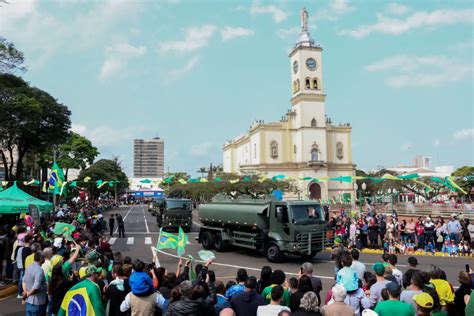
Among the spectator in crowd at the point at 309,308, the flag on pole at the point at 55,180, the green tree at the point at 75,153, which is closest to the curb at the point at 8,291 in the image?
the spectator in crowd at the point at 309,308

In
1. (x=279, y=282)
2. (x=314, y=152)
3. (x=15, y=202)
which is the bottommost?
(x=279, y=282)

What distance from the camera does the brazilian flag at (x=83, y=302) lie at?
530 cm

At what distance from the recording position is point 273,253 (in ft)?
53.2

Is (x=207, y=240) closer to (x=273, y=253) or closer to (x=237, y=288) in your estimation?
(x=273, y=253)

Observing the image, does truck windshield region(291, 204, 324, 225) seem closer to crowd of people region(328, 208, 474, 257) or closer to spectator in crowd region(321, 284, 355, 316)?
crowd of people region(328, 208, 474, 257)

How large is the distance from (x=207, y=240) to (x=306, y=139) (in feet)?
175

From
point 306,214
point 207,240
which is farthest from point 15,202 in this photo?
point 306,214

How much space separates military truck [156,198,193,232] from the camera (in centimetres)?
2833

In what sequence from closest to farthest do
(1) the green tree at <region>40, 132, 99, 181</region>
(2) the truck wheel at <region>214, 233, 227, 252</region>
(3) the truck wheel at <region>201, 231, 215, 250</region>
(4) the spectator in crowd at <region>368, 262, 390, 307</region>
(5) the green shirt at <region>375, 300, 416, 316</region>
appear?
(5) the green shirt at <region>375, 300, 416, 316</region> < (4) the spectator in crowd at <region>368, 262, 390, 307</region> < (2) the truck wheel at <region>214, 233, 227, 252</region> < (3) the truck wheel at <region>201, 231, 215, 250</region> < (1) the green tree at <region>40, 132, 99, 181</region>

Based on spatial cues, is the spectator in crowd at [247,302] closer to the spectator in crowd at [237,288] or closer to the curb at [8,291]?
the spectator in crowd at [237,288]

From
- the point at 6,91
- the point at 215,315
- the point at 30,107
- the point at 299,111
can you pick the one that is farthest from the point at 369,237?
the point at 299,111

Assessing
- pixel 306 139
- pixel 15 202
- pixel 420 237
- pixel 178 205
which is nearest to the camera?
pixel 15 202

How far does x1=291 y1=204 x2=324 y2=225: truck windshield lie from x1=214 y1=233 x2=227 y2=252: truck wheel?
4802 mm

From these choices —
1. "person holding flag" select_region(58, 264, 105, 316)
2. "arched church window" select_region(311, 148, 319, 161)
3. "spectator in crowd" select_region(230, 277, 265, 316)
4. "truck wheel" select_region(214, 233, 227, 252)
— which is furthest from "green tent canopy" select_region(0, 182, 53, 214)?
"arched church window" select_region(311, 148, 319, 161)
